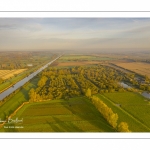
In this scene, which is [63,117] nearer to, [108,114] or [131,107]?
[108,114]

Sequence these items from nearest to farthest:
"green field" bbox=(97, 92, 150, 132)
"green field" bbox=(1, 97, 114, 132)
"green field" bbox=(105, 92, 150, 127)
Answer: "green field" bbox=(1, 97, 114, 132)
"green field" bbox=(97, 92, 150, 132)
"green field" bbox=(105, 92, 150, 127)

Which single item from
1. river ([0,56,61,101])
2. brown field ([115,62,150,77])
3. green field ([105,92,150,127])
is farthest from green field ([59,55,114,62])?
green field ([105,92,150,127])

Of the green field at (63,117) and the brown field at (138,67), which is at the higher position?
the brown field at (138,67)

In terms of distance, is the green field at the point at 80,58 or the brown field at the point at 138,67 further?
the green field at the point at 80,58

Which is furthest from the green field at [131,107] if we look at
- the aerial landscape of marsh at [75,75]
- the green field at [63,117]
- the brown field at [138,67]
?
the brown field at [138,67]

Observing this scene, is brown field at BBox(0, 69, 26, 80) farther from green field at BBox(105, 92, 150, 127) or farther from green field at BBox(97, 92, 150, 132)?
green field at BBox(105, 92, 150, 127)

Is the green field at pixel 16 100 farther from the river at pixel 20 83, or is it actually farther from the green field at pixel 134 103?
the green field at pixel 134 103
